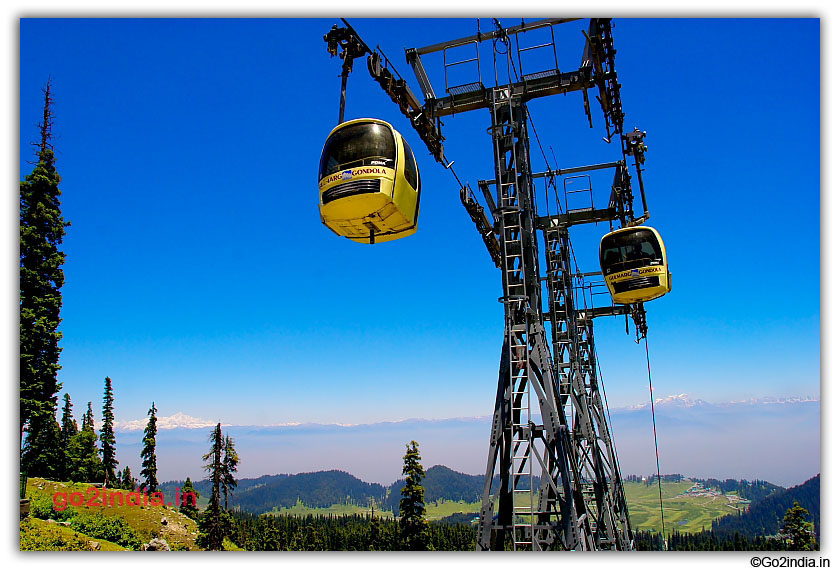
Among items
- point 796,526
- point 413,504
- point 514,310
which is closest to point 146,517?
point 413,504

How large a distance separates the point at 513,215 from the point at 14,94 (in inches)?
395

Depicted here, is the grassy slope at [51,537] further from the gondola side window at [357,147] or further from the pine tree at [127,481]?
the pine tree at [127,481]

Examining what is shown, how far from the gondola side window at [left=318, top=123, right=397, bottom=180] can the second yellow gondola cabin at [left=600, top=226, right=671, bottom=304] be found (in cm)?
1308

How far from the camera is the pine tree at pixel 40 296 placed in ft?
64.9

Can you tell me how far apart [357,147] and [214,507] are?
3679cm

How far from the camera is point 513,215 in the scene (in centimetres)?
1157

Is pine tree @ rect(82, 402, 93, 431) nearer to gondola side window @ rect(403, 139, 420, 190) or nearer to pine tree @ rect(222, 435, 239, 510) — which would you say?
pine tree @ rect(222, 435, 239, 510)

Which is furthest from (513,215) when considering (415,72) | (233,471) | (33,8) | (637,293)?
(233,471)

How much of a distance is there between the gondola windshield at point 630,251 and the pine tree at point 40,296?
2060 cm

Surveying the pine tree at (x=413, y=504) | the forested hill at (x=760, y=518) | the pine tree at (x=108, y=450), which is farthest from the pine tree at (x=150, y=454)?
the forested hill at (x=760, y=518)

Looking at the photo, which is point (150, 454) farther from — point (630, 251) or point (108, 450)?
point (630, 251)

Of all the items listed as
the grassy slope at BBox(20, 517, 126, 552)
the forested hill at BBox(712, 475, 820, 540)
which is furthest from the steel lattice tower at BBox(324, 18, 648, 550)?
the forested hill at BBox(712, 475, 820, 540)

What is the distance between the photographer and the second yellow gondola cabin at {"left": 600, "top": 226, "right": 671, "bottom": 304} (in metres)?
18.1

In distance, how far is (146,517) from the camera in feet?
107
